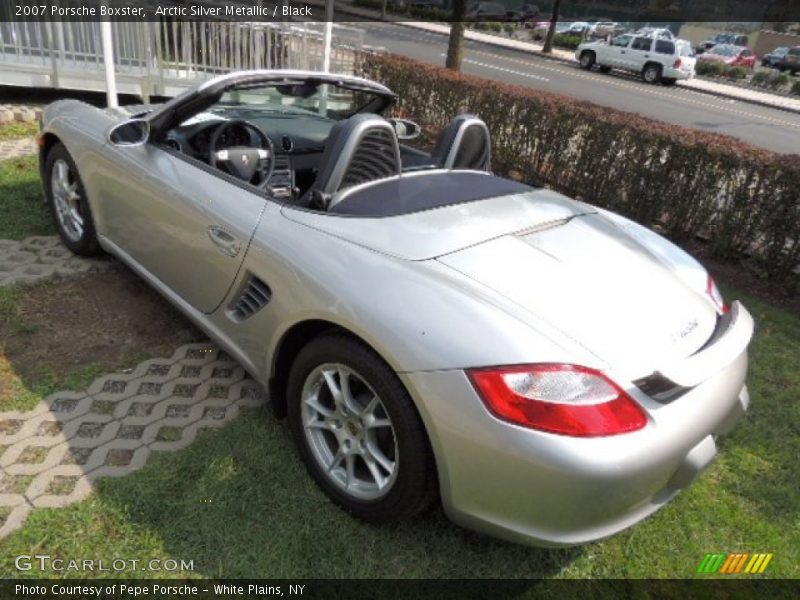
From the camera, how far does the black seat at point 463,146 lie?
3.06 m

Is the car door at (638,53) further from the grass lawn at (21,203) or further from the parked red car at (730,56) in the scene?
the grass lawn at (21,203)

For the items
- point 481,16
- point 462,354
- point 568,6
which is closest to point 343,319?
point 462,354

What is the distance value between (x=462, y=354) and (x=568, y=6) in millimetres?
48438

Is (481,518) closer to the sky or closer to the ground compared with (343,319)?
closer to the ground

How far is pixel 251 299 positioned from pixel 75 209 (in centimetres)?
204

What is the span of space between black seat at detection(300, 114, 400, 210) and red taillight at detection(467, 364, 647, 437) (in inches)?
42.1

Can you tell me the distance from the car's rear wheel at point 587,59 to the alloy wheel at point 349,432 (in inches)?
1007

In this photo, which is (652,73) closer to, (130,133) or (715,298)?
(715,298)

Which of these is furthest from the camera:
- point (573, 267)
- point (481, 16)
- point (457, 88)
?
point (481, 16)

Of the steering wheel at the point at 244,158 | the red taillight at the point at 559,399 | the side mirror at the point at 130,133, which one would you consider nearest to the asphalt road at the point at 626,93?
the steering wheel at the point at 244,158

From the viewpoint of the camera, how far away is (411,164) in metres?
3.11

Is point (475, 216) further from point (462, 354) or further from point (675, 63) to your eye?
point (675, 63)

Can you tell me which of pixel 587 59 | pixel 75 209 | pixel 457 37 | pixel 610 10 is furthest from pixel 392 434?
pixel 610 10

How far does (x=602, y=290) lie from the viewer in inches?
82.2
